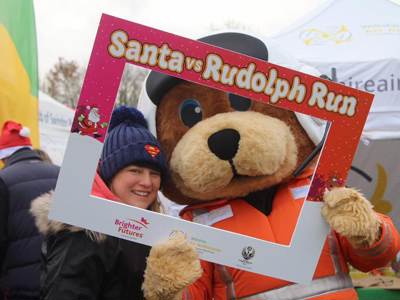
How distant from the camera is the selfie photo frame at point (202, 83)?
4.81ft

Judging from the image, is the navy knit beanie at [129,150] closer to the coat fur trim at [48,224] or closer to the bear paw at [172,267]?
the coat fur trim at [48,224]

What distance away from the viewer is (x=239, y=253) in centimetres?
153

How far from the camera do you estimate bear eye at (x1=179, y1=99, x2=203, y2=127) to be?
6.43 feet

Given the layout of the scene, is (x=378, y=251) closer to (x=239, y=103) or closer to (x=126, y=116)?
(x=239, y=103)

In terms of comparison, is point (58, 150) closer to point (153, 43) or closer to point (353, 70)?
point (353, 70)

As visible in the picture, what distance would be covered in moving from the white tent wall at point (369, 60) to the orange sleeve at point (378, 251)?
5.58 ft

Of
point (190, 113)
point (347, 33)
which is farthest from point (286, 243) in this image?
point (347, 33)

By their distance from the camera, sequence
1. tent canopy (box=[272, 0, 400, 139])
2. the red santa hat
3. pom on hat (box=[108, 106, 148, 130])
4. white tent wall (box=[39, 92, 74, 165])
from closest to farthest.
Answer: pom on hat (box=[108, 106, 148, 130]), the red santa hat, tent canopy (box=[272, 0, 400, 139]), white tent wall (box=[39, 92, 74, 165])

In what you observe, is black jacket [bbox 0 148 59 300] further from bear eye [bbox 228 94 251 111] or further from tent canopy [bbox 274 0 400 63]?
tent canopy [bbox 274 0 400 63]

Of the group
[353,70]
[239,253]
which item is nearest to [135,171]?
[239,253]

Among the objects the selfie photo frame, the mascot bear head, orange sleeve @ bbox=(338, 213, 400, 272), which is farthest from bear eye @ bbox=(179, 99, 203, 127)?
orange sleeve @ bbox=(338, 213, 400, 272)

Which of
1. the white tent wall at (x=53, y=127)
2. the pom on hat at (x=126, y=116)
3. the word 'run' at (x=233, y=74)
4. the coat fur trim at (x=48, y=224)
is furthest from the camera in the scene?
the white tent wall at (x=53, y=127)

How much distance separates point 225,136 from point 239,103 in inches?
9.5

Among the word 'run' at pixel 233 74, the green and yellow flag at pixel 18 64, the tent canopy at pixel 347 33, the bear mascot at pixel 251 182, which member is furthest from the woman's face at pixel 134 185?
the green and yellow flag at pixel 18 64
